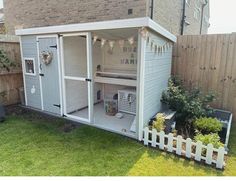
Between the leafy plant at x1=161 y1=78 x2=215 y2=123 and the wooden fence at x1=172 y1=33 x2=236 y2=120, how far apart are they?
1.75 ft

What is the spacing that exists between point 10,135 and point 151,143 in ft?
10.2

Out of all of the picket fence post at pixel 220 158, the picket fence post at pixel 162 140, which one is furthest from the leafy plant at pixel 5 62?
the picket fence post at pixel 220 158

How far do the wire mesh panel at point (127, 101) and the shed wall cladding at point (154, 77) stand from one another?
0.78m

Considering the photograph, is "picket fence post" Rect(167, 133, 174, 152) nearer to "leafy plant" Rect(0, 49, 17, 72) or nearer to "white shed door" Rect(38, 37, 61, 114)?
"white shed door" Rect(38, 37, 61, 114)

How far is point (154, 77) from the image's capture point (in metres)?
4.42

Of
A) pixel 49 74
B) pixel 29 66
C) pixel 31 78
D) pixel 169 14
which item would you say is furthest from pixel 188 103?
pixel 29 66

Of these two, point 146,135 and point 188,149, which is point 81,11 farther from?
point 188,149

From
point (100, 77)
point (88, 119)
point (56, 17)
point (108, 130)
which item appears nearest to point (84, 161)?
point (108, 130)

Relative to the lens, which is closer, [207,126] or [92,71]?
[207,126]

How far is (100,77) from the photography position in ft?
19.3

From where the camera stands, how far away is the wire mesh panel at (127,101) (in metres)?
5.43

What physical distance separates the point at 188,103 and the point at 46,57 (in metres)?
3.94

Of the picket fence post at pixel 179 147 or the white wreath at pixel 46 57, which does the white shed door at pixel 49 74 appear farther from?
the picket fence post at pixel 179 147

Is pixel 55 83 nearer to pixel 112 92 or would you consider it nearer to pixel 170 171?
pixel 112 92
